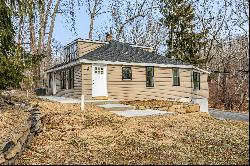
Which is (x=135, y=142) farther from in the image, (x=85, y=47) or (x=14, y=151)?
(x=85, y=47)

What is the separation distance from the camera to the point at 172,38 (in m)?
40.2

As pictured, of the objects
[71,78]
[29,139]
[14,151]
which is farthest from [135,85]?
[14,151]

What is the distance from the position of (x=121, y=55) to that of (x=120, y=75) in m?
2.22

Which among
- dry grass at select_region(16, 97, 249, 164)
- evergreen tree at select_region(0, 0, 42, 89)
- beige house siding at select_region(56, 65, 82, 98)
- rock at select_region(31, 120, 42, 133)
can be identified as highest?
evergreen tree at select_region(0, 0, 42, 89)

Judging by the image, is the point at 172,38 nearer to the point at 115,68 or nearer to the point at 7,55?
the point at 115,68

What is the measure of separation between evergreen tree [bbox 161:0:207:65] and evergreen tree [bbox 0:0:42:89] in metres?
27.1

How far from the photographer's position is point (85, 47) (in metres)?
27.8

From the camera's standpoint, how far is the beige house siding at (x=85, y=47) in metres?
27.4

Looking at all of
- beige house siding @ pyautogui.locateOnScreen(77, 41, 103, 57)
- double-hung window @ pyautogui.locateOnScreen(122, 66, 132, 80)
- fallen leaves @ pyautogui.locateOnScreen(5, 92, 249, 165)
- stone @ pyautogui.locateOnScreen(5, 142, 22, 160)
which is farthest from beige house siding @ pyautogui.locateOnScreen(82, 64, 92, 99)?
stone @ pyautogui.locateOnScreen(5, 142, 22, 160)

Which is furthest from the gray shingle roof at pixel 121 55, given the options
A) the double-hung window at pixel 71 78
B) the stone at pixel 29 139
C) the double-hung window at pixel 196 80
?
the stone at pixel 29 139

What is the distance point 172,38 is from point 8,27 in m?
28.7

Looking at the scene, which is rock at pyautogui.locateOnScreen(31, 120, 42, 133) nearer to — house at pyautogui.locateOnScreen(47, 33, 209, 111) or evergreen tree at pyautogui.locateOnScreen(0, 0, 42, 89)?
evergreen tree at pyautogui.locateOnScreen(0, 0, 42, 89)

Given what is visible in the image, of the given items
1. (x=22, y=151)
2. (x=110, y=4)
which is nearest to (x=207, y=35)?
(x=110, y=4)

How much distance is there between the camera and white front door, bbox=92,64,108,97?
76.3 feet
